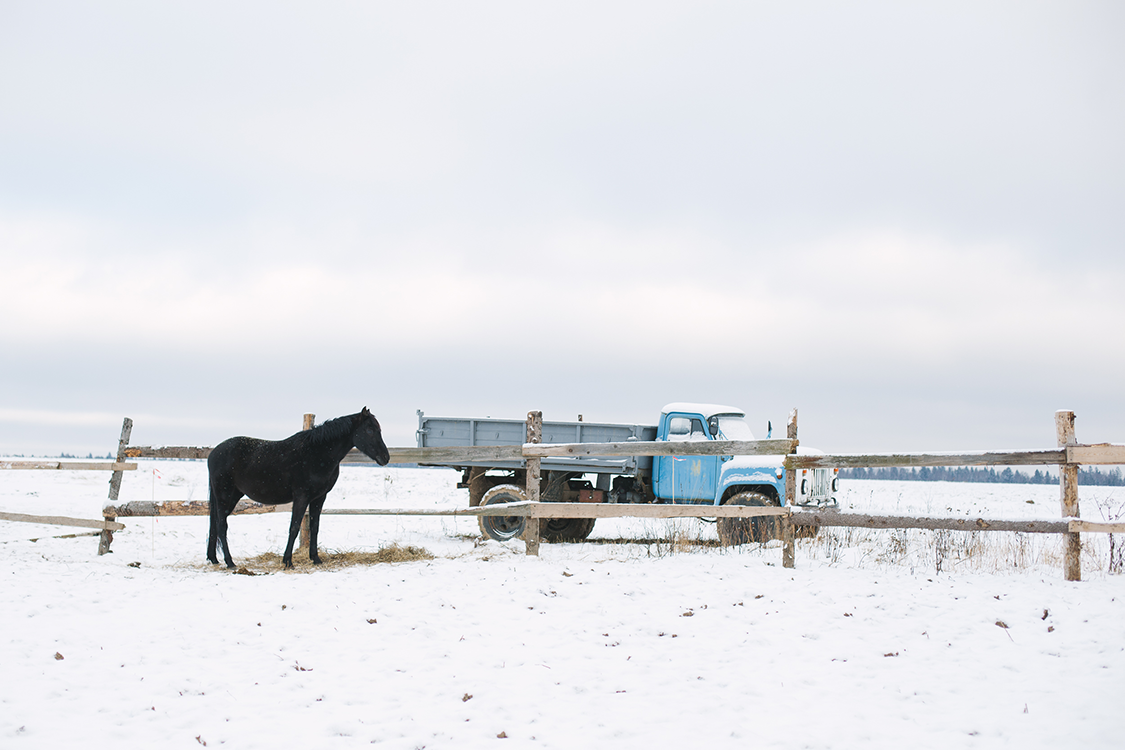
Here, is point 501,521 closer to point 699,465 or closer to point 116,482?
point 699,465

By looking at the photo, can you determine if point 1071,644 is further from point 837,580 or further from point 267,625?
point 267,625

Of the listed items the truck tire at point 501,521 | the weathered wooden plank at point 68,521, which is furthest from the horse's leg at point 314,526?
the truck tire at point 501,521

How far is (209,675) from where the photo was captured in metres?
5.06

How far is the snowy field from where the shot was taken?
4.34 meters

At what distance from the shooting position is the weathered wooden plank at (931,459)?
7.36 metres

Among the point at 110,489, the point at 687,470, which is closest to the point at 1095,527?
the point at 687,470

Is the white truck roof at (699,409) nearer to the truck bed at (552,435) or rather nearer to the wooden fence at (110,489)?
the truck bed at (552,435)

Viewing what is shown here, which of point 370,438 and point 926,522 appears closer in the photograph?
point 926,522

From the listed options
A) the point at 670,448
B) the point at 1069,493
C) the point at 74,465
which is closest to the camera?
the point at 1069,493

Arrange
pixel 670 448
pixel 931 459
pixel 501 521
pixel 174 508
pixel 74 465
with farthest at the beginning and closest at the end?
pixel 501 521 < pixel 74 465 < pixel 174 508 < pixel 670 448 < pixel 931 459

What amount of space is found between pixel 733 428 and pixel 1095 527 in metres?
5.79

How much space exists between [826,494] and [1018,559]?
417cm

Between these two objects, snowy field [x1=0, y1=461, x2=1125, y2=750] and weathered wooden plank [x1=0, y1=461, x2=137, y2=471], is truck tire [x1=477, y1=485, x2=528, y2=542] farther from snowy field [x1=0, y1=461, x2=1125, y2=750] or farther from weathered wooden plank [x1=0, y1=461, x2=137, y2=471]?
weathered wooden plank [x1=0, y1=461, x2=137, y2=471]

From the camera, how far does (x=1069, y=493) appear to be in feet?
24.2
